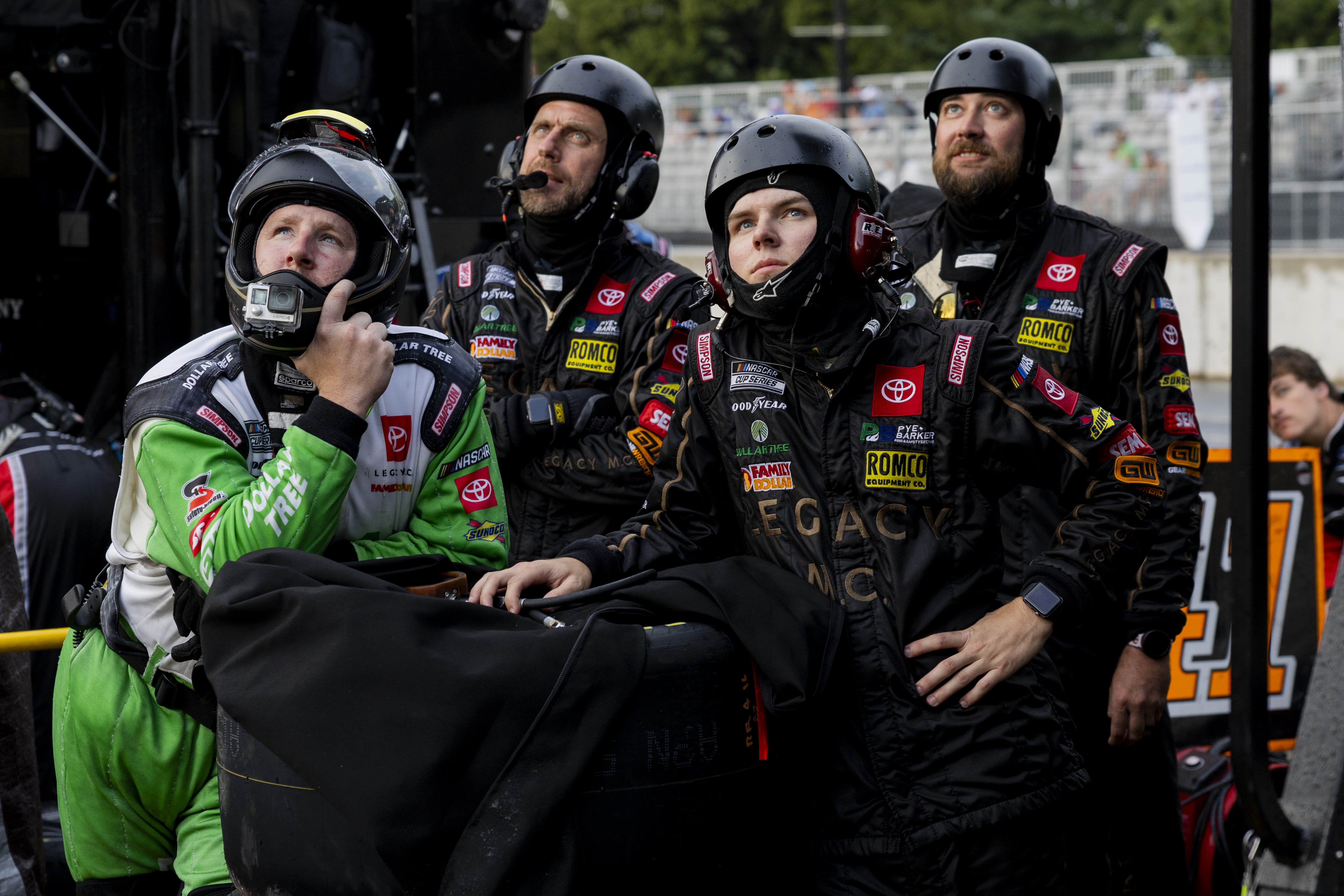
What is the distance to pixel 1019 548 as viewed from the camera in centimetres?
347

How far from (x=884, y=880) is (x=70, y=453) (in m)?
3.77

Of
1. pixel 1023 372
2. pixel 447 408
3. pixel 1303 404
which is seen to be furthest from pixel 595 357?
pixel 1303 404

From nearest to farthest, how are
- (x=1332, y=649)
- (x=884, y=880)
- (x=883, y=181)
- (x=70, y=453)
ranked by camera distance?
1. (x=1332, y=649)
2. (x=884, y=880)
3. (x=70, y=453)
4. (x=883, y=181)

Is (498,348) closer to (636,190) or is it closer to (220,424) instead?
(636,190)

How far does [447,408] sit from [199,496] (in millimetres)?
517

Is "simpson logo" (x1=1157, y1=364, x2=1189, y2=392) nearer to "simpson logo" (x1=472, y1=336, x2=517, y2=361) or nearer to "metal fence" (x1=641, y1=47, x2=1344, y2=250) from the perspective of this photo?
"simpson logo" (x1=472, y1=336, x2=517, y2=361)

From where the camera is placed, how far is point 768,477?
2.63m

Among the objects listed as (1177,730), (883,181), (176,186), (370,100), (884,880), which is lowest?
(1177,730)

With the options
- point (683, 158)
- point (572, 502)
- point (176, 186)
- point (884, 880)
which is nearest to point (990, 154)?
point (572, 502)

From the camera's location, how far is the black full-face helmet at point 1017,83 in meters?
3.79

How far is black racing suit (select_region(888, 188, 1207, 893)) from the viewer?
3400mm

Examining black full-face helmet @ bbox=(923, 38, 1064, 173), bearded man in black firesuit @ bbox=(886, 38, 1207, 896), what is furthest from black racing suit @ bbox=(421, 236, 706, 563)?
black full-face helmet @ bbox=(923, 38, 1064, 173)

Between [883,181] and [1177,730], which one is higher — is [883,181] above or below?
above

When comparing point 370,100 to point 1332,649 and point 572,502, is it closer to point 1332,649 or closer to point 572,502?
point 572,502
